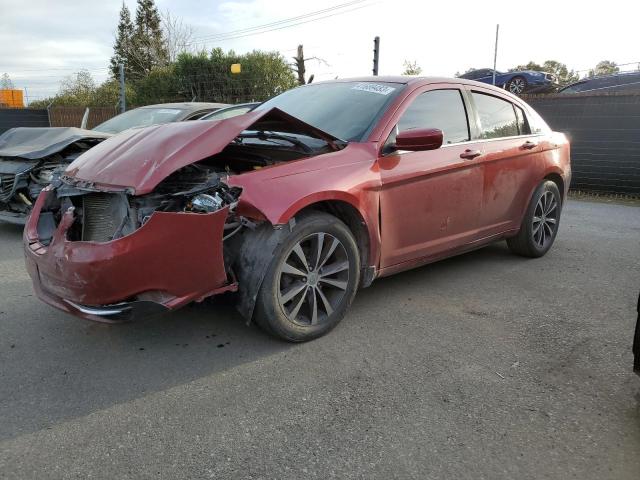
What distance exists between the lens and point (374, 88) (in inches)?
162

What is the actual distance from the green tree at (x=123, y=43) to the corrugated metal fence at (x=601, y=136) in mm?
41176

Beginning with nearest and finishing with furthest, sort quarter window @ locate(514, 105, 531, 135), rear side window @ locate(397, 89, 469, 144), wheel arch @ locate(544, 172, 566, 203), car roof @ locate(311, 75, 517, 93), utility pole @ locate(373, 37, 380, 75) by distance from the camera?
rear side window @ locate(397, 89, 469, 144)
car roof @ locate(311, 75, 517, 93)
quarter window @ locate(514, 105, 531, 135)
wheel arch @ locate(544, 172, 566, 203)
utility pole @ locate(373, 37, 380, 75)

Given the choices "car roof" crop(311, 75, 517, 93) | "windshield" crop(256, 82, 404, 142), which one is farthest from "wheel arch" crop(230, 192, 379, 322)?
"car roof" crop(311, 75, 517, 93)

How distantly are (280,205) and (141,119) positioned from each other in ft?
18.1

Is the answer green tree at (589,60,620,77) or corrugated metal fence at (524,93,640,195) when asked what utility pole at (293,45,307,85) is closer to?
corrugated metal fence at (524,93,640,195)

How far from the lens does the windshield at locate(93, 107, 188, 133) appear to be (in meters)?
7.52

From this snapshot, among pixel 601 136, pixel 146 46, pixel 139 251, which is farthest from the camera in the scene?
pixel 146 46

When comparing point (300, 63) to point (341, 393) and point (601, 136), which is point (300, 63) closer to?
point (601, 136)

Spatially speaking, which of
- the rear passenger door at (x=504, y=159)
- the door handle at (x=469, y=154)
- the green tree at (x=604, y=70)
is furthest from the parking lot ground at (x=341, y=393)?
the green tree at (x=604, y=70)

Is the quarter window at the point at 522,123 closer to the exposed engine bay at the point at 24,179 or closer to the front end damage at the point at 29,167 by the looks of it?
the front end damage at the point at 29,167

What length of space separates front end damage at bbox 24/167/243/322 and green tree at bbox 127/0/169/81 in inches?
1318

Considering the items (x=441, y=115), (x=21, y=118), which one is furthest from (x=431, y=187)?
(x=21, y=118)

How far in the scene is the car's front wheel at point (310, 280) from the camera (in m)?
3.17

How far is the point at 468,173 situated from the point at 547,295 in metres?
1.21
